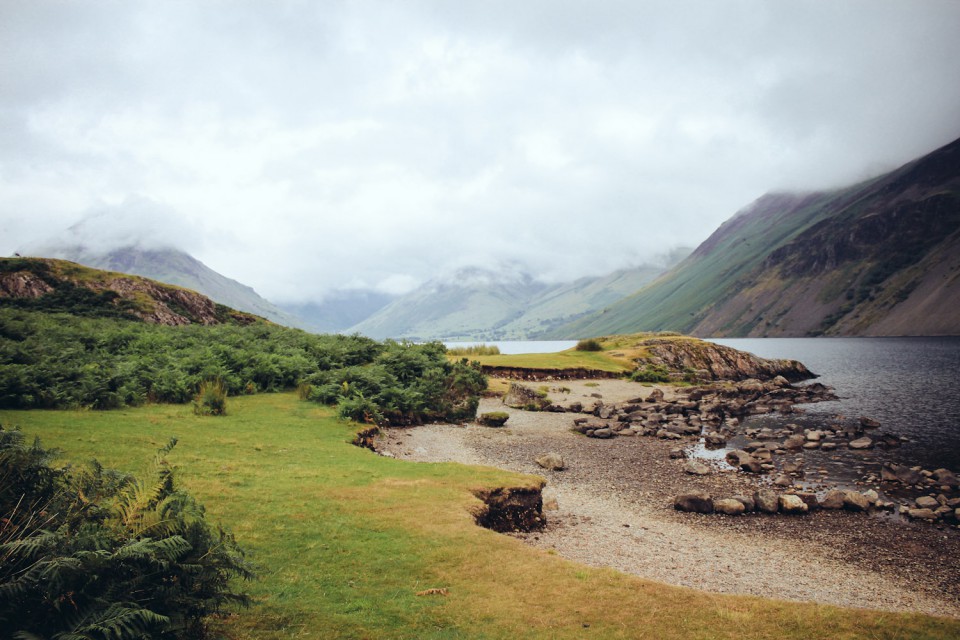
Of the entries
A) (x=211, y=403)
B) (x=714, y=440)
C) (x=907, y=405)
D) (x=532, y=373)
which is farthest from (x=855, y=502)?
(x=532, y=373)

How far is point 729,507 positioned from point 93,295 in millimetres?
51903

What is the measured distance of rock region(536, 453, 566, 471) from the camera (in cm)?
2378

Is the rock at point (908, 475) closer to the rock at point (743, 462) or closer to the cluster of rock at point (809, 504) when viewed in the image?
the cluster of rock at point (809, 504)

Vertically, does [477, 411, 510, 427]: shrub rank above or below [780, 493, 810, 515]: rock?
above

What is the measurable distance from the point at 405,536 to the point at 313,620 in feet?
13.6

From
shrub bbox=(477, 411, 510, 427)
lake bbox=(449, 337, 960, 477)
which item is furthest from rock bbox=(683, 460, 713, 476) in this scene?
shrub bbox=(477, 411, 510, 427)

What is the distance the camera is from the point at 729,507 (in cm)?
1850

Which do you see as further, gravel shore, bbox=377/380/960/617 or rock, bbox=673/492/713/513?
rock, bbox=673/492/713/513

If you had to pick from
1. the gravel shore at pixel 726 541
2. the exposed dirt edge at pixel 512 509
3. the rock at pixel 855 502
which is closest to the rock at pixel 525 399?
the gravel shore at pixel 726 541

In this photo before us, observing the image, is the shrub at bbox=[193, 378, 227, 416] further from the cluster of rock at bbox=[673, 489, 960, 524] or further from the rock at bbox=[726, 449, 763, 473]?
the rock at bbox=[726, 449, 763, 473]

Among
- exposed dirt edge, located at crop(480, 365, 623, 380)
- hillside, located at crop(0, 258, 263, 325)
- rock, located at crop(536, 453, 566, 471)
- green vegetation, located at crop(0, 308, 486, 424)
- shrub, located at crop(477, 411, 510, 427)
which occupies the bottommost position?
rock, located at crop(536, 453, 566, 471)

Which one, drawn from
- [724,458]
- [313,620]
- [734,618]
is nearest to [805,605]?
[734,618]

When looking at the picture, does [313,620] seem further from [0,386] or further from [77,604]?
[0,386]

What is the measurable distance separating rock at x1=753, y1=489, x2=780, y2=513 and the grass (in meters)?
9.08
